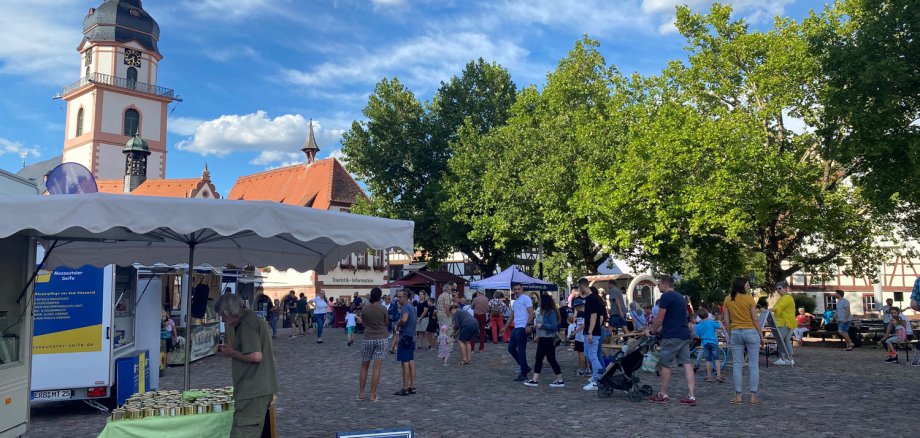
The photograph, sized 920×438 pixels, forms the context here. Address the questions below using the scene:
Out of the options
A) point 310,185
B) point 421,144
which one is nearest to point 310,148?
point 310,185

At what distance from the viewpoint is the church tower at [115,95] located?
6338 cm

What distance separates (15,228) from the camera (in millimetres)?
4668

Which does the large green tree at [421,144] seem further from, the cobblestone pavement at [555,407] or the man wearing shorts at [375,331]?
the man wearing shorts at [375,331]

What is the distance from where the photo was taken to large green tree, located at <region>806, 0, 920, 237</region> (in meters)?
17.3

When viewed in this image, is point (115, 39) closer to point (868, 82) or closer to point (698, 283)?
point (698, 283)

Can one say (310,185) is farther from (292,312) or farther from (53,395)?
(53,395)

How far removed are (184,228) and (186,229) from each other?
0.03m

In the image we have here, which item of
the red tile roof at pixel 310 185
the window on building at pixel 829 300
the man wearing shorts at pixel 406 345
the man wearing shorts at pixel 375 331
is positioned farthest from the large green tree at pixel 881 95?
the red tile roof at pixel 310 185

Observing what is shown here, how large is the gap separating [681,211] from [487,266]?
1461 cm

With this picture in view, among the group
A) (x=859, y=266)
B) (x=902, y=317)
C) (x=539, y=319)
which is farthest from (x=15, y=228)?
(x=859, y=266)

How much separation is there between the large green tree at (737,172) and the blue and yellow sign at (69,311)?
19.4 m

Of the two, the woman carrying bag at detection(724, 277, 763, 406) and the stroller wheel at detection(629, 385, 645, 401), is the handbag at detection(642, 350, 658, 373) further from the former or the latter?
the woman carrying bag at detection(724, 277, 763, 406)

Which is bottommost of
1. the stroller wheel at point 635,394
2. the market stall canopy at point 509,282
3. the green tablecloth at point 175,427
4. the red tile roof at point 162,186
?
the stroller wheel at point 635,394

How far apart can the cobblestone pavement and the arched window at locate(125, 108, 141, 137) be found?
5749cm
